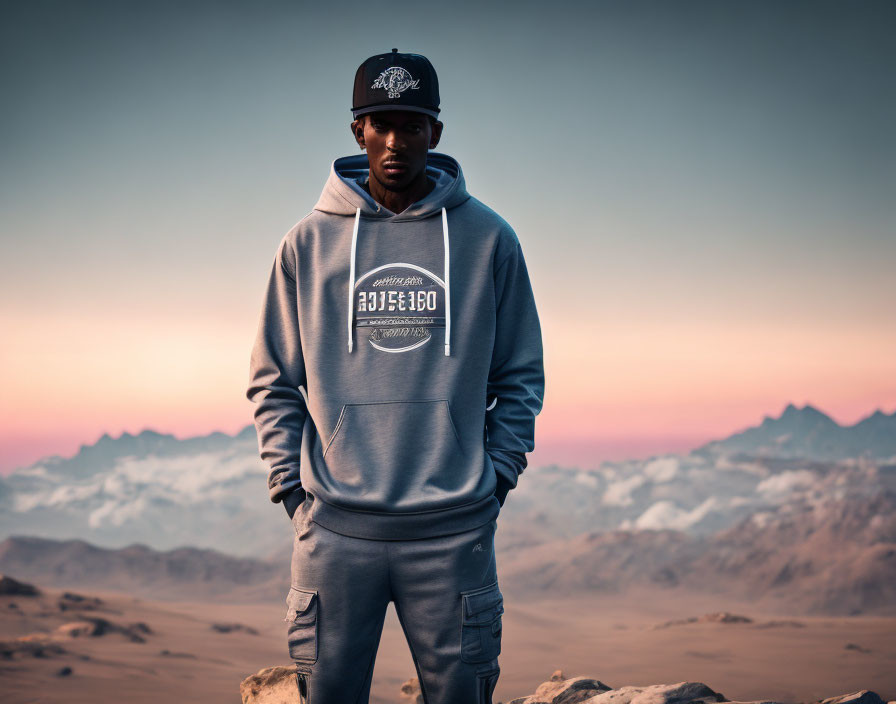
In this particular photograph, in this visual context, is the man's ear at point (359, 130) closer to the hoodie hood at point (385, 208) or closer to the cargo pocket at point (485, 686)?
the hoodie hood at point (385, 208)

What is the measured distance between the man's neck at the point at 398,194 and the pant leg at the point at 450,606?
1057 mm

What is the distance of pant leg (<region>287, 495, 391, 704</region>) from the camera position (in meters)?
2.67

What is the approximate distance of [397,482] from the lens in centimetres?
267

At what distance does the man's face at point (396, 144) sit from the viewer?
9.09ft

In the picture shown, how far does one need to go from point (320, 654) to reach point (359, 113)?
1674 millimetres

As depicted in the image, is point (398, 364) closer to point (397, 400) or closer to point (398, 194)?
point (397, 400)

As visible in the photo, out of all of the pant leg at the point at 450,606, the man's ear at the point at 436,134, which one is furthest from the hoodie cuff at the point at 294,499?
the man's ear at the point at 436,134

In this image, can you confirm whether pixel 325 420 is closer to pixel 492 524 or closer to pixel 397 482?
pixel 397 482

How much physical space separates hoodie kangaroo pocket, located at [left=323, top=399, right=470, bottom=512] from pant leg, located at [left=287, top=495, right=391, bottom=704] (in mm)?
169

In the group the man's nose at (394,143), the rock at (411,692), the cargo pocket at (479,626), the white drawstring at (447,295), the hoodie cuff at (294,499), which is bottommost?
the rock at (411,692)

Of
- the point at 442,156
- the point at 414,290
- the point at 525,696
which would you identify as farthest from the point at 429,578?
the point at 525,696

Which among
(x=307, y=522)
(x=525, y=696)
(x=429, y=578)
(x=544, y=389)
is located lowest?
(x=525, y=696)

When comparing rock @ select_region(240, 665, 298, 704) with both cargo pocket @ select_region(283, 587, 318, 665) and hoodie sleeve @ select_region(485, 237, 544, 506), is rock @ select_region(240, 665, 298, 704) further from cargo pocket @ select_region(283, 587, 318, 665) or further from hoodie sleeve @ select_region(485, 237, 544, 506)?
hoodie sleeve @ select_region(485, 237, 544, 506)

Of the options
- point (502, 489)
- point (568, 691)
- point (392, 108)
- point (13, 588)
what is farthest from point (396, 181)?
point (13, 588)
